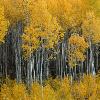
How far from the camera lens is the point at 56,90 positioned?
42.1 m

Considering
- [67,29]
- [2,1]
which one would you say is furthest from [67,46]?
[2,1]

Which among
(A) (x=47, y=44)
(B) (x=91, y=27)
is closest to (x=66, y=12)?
(B) (x=91, y=27)

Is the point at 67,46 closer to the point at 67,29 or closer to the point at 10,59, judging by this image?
the point at 67,29

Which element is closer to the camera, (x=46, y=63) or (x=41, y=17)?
(x=41, y=17)

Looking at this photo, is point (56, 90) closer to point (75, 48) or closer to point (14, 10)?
point (75, 48)

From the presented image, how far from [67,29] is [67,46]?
2.12 m

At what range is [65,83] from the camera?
42.9m

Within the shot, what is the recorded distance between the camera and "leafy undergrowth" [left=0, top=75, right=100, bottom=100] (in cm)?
3816

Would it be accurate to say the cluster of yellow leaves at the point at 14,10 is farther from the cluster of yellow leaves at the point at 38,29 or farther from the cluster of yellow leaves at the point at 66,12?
the cluster of yellow leaves at the point at 66,12

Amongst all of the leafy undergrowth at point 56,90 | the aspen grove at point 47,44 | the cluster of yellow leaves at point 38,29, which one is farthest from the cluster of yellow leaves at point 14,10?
the leafy undergrowth at point 56,90

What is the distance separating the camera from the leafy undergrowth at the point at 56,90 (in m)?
38.2

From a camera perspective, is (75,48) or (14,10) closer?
(14,10)

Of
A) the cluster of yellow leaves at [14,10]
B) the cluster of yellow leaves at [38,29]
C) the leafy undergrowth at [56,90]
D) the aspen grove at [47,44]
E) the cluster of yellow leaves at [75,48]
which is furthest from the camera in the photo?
the cluster of yellow leaves at [75,48]

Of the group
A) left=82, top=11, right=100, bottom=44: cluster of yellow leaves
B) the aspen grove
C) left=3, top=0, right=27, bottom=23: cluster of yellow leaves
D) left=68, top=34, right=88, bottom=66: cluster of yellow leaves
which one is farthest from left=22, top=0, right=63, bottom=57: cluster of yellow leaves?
left=82, top=11, right=100, bottom=44: cluster of yellow leaves
